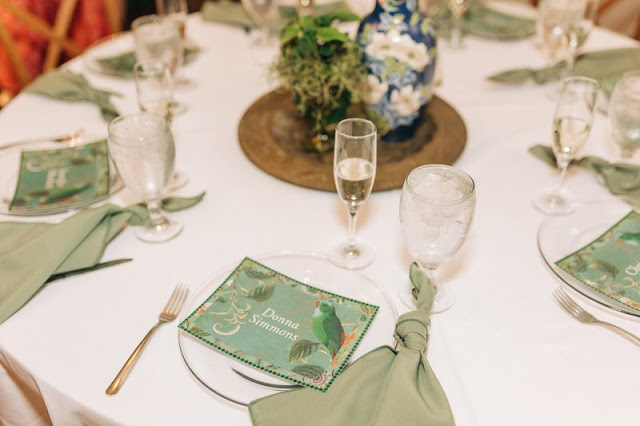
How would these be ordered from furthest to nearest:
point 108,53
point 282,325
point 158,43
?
point 108,53, point 158,43, point 282,325

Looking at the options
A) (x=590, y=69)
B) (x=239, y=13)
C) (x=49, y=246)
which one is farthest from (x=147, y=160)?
(x=590, y=69)

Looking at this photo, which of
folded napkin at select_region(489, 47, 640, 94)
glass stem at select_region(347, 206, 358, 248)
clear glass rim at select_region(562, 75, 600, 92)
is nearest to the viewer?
glass stem at select_region(347, 206, 358, 248)

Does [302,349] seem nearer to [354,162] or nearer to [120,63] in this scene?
[354,162]

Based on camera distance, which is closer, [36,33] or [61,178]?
[61,178]

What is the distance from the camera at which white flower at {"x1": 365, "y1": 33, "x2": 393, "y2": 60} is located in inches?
50.7

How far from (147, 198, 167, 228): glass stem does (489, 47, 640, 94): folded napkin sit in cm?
106

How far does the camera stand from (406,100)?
134cm

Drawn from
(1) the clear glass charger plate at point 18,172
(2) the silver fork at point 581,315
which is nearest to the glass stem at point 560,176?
(2) the silver fork at point 581,315

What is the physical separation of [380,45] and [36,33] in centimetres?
190

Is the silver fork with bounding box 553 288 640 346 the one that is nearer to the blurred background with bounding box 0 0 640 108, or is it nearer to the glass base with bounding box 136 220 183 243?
the glass base with bounding box 136 220 183 243

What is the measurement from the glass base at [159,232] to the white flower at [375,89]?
0.54 metres

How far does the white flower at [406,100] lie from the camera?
4.36 ft

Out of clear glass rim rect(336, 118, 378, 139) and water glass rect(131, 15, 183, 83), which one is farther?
water glass rect(131, 15, 183, 83)

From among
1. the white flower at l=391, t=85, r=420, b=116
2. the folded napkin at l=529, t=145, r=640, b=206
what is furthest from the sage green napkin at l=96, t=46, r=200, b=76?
the folded napkin at l=529, t=145, r=640, b=206
